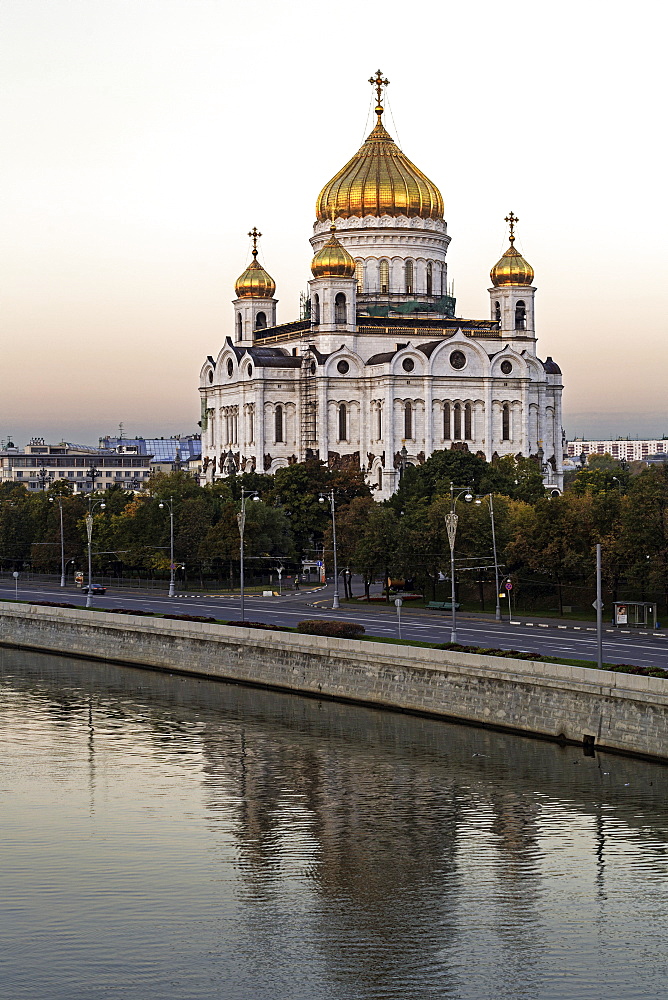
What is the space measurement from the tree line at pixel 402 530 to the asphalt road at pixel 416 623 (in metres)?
3.58

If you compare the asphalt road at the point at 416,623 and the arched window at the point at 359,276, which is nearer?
the asphalt road at the point at 416,623

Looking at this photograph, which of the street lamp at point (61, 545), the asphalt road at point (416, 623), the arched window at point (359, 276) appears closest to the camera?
the asphalt road at point (416, 623)

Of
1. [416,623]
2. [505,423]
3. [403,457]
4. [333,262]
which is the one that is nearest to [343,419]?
[403,457]

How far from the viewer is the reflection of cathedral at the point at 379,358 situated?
126m

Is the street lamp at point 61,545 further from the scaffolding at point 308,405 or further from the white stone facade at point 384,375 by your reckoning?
the scaffolding at point 308,405

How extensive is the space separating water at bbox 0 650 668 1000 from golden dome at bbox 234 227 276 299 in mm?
89484

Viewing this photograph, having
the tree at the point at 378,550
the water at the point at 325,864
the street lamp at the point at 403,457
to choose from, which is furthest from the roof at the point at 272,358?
the water at the point at 325,864

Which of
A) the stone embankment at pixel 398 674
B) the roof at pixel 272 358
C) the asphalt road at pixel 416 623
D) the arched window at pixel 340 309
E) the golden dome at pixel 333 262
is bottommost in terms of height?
the stone embankment at pixel 398 674

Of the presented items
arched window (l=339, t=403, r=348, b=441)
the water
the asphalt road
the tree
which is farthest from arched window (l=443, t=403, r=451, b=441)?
the water

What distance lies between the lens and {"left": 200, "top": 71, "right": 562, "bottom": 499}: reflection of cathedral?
126000mm

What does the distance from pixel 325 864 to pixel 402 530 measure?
162 feet

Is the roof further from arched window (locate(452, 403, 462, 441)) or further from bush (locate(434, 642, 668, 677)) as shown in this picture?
bush (locate(434, 642, 668, 677))

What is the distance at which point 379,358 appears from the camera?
126750 mm

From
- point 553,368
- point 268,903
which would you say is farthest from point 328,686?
point 553,368
